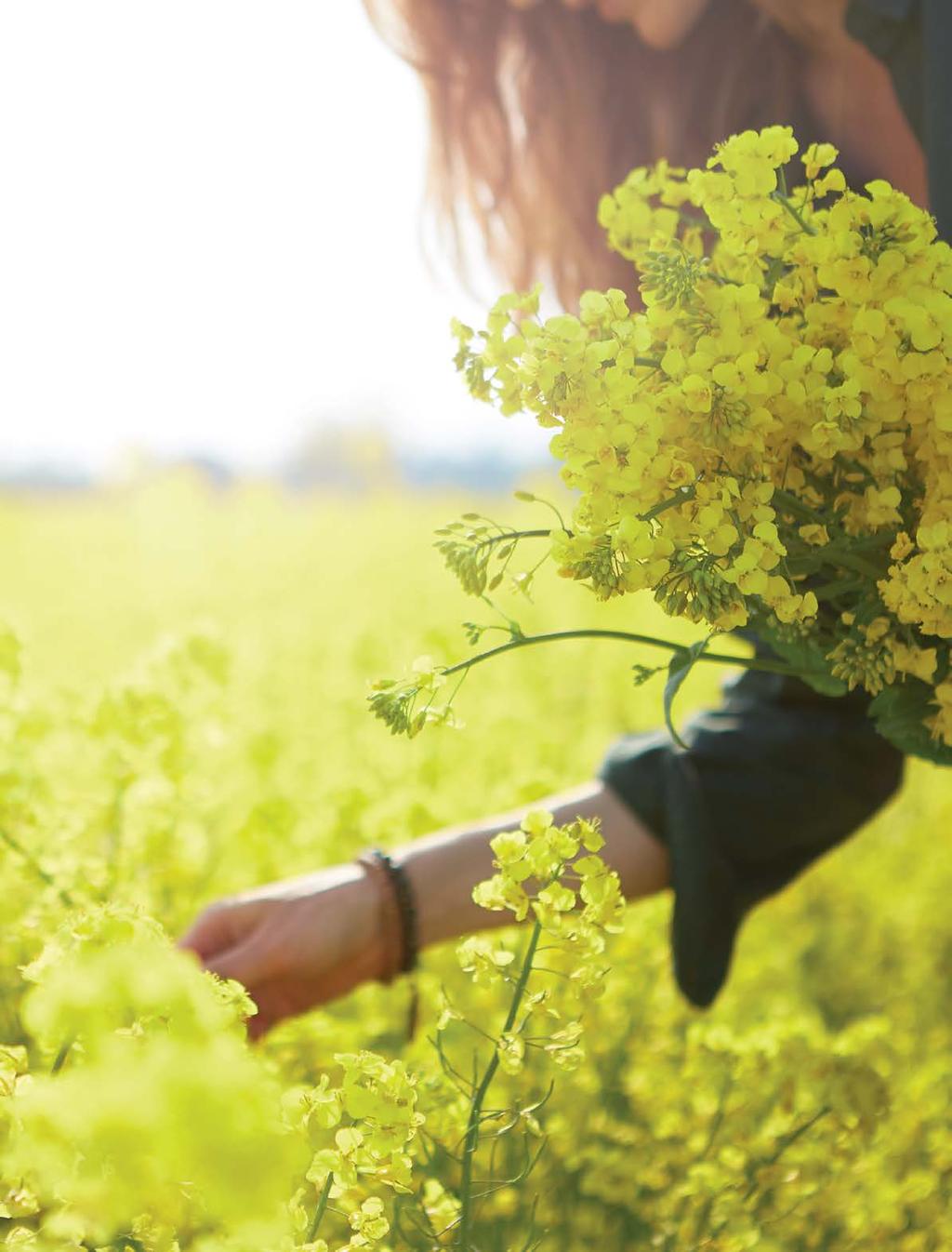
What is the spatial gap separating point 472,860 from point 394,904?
88 millimetres

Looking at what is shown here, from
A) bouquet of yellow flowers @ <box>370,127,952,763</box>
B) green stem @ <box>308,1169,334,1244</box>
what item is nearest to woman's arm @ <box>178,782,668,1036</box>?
green stem @ <box>308,1169,334,1244</box>

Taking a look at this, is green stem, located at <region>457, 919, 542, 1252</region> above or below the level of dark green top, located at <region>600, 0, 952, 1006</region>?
above

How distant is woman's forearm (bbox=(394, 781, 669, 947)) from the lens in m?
1.09

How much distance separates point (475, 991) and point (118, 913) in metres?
0.97

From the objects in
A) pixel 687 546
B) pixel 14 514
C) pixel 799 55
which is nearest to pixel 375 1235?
pixel 687 546

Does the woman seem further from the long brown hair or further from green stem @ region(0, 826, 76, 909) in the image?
green stem @ region(0, 826, 76, 909)

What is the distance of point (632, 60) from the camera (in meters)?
1.40

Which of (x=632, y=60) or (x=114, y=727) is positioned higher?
(x=632, y=60)

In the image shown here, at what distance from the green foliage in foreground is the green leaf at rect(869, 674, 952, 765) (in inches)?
9.6

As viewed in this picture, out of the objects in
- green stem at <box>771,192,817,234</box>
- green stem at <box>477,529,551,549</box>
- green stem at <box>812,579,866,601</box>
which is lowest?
green stem at <box>812,579,866,601</box>

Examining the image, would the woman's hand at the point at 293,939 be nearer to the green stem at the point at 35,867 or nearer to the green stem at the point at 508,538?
the green stem at the point at 35,867

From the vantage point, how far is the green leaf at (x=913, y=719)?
29.9 inches

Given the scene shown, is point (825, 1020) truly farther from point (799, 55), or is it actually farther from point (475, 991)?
point (799, 55)

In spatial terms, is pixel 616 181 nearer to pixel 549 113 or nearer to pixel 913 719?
pixel 549 113
